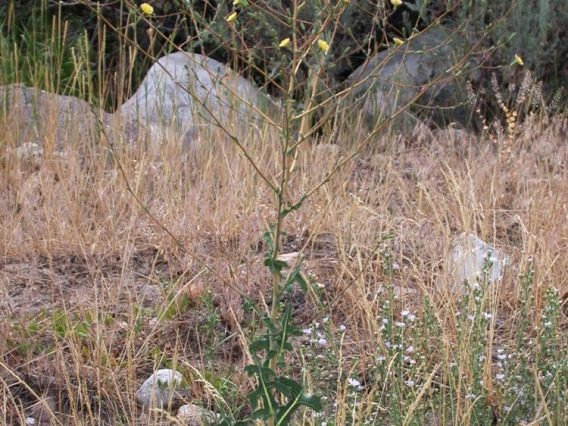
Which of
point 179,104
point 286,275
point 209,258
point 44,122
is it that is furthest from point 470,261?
point 179,104

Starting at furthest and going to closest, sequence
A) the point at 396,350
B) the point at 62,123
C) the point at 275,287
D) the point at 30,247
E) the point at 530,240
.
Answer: the point at 62,123 < the point at 30,247 < the point at 530,240 < the point at 396,350 < the point at 275,287

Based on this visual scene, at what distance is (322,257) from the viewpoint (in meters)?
3.24

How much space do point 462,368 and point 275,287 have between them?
2.17 feet

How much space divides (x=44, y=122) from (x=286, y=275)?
2.19 m

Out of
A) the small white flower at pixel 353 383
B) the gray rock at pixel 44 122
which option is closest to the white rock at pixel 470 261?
the small white flower at pixel 353 383

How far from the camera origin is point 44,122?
4.61 metres

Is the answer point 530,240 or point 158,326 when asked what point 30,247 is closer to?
point 158,326

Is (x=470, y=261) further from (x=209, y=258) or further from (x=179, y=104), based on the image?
(x=179, y=104)

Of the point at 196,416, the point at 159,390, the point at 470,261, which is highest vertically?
the point at 470,261

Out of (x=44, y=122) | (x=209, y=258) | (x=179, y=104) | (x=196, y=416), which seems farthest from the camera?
(x=179, y=104)

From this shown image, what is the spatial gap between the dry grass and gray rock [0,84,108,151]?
5.8 inches

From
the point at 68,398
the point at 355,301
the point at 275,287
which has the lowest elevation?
the point at 68,398

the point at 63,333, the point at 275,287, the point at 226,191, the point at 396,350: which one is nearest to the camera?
the point at 275,287

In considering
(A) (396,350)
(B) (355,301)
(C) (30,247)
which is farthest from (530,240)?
(C) (30,247)
